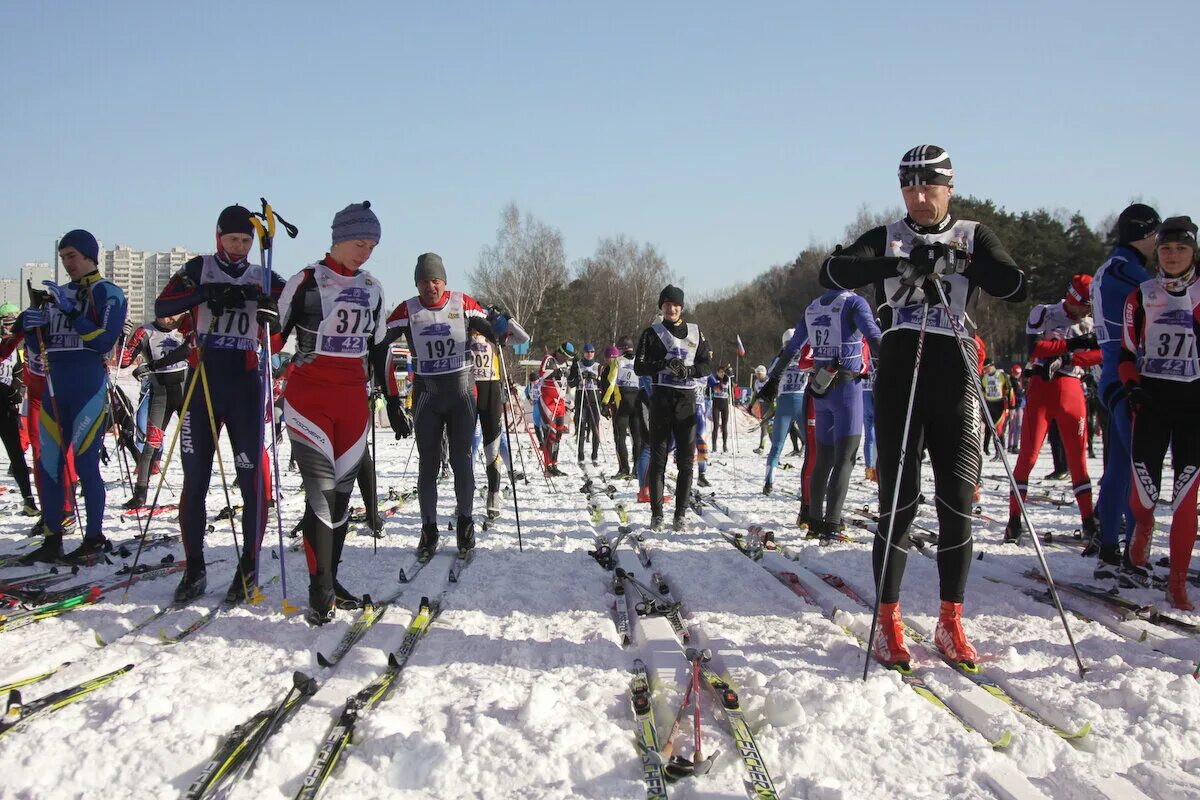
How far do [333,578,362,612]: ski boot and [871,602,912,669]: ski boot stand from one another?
2795 mm

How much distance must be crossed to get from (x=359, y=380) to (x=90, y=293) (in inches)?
91.7

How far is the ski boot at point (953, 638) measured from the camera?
3543 mm

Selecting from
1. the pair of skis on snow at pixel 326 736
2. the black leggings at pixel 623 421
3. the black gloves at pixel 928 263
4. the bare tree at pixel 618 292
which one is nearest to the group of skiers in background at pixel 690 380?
the black gloves at pixel 928 263

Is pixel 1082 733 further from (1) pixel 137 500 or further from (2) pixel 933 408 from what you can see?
(1) pixel 137 500

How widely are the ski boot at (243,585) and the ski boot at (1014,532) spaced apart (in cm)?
568

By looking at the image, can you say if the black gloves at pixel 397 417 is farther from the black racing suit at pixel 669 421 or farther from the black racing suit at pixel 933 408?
the black racing suit at pixel 933 408

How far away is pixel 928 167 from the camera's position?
3629 mm

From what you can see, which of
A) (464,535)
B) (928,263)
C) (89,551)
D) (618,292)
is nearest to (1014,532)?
(928,263)

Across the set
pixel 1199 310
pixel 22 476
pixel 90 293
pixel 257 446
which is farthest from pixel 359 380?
pixel 22 476

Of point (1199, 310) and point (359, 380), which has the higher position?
point (1199, 310)

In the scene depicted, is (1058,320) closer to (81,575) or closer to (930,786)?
(930,786)

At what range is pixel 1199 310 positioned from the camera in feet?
14.3

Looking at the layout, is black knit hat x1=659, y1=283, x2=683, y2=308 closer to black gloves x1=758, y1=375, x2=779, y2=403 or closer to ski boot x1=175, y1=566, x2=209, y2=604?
black gloves x1=758, y1=375, x2=779, y2=403

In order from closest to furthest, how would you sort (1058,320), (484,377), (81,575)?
1. (81,575)
2. (1058,320)
3. (484,377)
